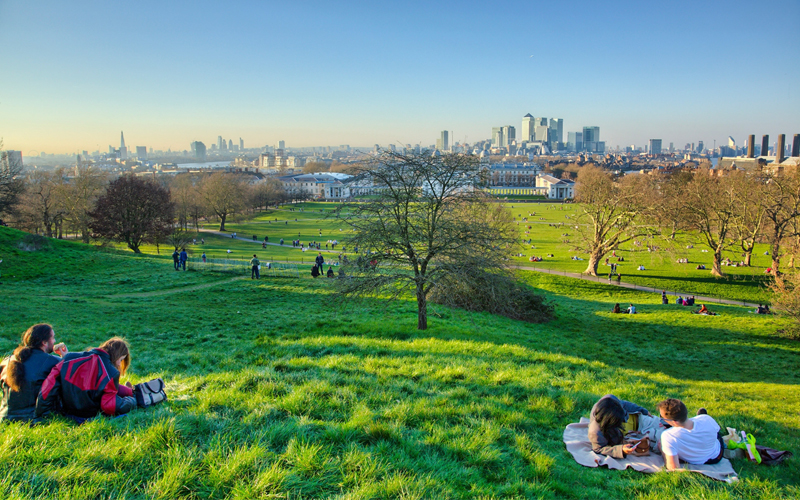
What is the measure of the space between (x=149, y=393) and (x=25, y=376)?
117cm

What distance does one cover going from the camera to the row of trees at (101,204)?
36.5 meters

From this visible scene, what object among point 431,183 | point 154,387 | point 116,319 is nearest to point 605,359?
point 431,183

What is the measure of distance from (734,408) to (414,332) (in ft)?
24.0

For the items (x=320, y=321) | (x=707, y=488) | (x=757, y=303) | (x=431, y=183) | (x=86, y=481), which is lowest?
(x=757, y=303)

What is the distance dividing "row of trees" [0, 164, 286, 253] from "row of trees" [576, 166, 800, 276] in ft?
121

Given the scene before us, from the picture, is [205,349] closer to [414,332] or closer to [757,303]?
[414,332]

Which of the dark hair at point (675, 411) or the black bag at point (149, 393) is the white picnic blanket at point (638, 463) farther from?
the black bag at point (149, 393)

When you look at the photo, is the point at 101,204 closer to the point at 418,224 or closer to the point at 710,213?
the point at 418,224

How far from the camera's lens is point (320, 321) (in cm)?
1397

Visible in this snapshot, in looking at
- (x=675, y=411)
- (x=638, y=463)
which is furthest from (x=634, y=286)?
(x=638, y=463)

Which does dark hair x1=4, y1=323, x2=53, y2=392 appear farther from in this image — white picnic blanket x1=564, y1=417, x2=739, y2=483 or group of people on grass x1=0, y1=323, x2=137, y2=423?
white picnic blanket x1=564, y1=417, x2=739, y2=483

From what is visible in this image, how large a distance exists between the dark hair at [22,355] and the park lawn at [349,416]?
576mm

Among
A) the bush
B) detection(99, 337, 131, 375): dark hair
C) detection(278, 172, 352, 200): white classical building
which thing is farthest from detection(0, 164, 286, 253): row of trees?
detection(278, 172, 352, 200): white classical building

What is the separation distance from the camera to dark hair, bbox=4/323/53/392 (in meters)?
4.62
